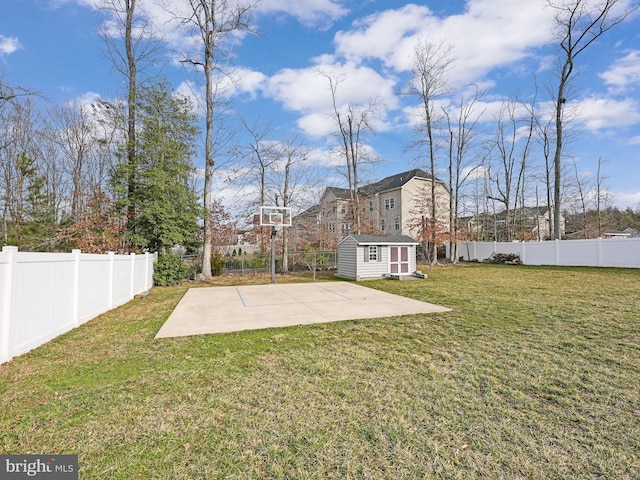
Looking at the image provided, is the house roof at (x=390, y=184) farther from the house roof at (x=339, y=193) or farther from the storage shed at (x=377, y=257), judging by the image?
the storage shed at (x=377, y=257)

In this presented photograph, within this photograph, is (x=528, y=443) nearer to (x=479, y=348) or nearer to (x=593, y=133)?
(x=479, y=348)

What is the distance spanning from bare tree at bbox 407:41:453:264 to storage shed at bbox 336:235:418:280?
4866mm

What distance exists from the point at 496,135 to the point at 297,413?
90.8 ft

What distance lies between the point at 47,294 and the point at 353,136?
66.3 feet

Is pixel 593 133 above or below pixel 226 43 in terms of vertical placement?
below

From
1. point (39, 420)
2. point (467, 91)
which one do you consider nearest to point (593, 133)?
point (467, 91)

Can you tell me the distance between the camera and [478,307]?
6.73m

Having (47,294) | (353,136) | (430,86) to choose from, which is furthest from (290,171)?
(47,294)

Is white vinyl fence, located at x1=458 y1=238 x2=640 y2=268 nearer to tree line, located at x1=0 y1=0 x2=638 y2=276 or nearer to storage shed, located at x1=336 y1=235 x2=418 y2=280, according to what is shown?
tree line, located at x1=0 y1=0 x2=638 y2=276

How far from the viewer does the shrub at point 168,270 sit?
38.8 ft

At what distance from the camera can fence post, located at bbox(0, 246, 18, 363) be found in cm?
335

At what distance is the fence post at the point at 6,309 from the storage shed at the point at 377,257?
11009 mm

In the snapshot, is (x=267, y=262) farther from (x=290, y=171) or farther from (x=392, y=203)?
(x=392, y=203)
